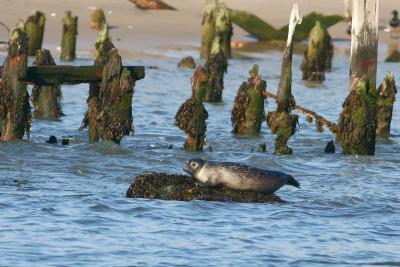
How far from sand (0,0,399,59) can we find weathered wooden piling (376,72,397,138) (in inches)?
599

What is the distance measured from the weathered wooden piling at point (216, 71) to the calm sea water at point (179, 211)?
4.02 metres

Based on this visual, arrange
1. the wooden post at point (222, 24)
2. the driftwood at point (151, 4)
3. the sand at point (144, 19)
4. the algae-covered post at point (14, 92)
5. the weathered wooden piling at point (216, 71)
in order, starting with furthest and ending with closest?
the driftwood at point (151, 4)
the sand at point (144, 19)
the wooden post at point (222, 24)
the weathered wooden piling at point (216, 71)
the algae-covered post at point (14, 92)

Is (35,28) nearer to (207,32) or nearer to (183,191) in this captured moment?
(207,32)

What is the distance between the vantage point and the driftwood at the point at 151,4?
45688mm

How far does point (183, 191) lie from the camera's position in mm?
16234

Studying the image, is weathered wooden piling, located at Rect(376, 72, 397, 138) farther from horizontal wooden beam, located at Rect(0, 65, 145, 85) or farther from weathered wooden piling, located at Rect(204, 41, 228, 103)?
weathered wooden piling, located at Rect(204, 41, 228, 103)

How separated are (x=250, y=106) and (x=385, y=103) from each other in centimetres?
259

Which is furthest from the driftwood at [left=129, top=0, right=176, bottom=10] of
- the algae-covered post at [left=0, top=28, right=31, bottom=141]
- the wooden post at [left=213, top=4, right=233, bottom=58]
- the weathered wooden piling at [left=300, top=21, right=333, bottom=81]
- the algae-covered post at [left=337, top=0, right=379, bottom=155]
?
the algae-covered post at [left=337, top=0, right=379, bottom=155]

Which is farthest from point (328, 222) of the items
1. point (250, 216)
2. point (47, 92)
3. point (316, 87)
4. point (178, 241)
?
point (316, 87)

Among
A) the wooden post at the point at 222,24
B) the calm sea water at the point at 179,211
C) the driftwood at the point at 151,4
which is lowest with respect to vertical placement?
the calm sea water at the point at 179,211

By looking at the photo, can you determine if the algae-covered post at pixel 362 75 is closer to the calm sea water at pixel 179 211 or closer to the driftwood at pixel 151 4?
the calm sea water at pixel 179 211

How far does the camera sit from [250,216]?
52.5 ft

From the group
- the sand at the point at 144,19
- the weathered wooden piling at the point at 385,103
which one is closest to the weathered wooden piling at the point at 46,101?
the weathered wooden piling at the point at 385,103

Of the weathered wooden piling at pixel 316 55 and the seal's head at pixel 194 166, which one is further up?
the weathered wooden piling at pixel 316 55
